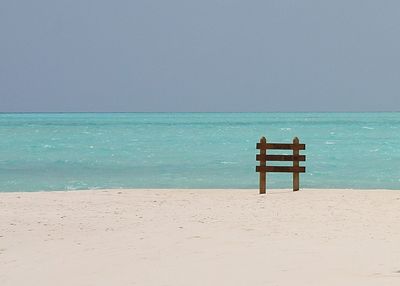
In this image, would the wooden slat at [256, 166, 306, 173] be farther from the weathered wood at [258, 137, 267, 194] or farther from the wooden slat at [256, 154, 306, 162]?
the wooden slat at [256, 154, 306, 162]

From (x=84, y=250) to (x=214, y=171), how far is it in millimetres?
29689

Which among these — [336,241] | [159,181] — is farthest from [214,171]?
[336,241]

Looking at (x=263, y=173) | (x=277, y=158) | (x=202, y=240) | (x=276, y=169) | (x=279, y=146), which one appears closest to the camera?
(x=202, y=240)

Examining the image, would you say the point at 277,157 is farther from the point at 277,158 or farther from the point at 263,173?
the point at 263,173

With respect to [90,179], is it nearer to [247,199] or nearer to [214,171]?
[214,171]

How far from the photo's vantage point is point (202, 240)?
13.2 m

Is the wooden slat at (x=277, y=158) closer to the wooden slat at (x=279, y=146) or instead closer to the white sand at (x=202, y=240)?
the wooden slat at (x=279, y=146)

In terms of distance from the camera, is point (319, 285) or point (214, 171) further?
point (214, 171)

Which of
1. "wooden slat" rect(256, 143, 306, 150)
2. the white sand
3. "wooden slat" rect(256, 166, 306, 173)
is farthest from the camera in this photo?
"wooden slat" rect(256, 166, 306, 173)

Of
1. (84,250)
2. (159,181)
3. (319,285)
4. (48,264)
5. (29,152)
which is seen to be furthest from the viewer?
(29,152)

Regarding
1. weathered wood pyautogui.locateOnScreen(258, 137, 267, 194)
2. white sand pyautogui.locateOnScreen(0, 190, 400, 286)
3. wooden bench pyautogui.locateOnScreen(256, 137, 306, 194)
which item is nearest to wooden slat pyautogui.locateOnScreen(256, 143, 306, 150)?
wooden bench pyautogui.locateOnScreen(256, 137, 306, 194)

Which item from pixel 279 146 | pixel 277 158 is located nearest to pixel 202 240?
pixel 279 146

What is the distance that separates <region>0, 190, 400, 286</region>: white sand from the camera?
33.6 feet

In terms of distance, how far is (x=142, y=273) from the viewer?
411 inches
